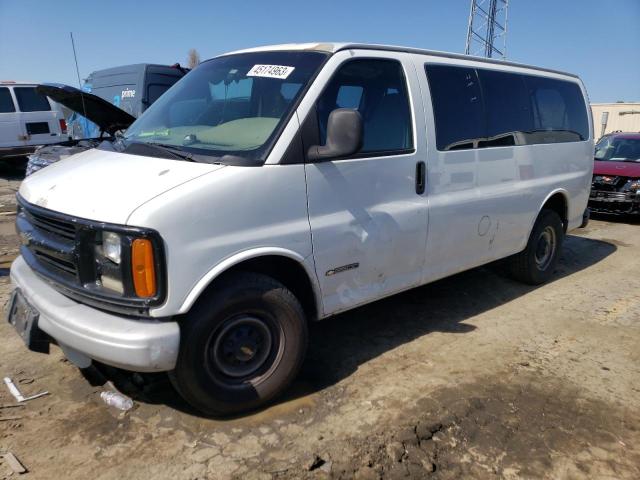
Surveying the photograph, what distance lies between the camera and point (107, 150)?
3375 millimetres

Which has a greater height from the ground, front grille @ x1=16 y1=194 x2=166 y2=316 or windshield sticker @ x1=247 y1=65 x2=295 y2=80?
windshield sticker @ x1=247 y1=65 x2=295 y2=80

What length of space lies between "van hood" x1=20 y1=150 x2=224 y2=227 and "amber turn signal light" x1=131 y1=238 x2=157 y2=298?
5.8 inches

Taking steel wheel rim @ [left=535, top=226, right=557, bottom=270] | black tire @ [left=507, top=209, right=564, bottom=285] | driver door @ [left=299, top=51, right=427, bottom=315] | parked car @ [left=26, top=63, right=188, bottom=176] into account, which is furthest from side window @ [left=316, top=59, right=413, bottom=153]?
parked car @ [left=26, top=63, right=188, bottom=176]

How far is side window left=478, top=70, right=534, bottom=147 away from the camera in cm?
432

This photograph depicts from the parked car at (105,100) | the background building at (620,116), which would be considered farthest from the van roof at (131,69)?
the background building at (620,116)

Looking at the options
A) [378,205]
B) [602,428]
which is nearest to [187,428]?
[378,205]

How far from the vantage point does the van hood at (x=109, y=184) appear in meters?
2.50

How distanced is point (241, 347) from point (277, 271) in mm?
509

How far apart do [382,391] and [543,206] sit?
3.01 m

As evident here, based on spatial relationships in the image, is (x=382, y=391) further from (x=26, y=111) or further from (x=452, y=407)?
(x=26, y=111)

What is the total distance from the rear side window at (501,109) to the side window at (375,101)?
330 millimetres

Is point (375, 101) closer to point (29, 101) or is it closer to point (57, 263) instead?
point (57, 263)

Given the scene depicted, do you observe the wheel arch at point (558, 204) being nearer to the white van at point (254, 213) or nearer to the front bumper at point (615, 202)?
the white van at point (254, 213)

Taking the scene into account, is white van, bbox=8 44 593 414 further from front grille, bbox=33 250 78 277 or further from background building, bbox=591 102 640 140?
background building, bbox=591 102 640 140
